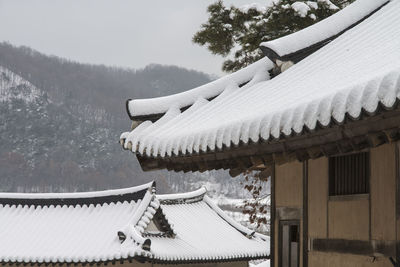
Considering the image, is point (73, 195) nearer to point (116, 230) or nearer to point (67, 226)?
point (67, 226)

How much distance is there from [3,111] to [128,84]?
26.1 meters

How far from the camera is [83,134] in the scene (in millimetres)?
104000

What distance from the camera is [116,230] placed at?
59.0 ft

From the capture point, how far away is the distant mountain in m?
93.1

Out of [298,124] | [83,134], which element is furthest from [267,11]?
[83,134]

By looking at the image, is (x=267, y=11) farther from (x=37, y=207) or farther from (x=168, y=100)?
(x=37, y=207)

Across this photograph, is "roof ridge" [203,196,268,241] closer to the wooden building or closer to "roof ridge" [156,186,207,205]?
"roof ridge" [156,186,207,205]

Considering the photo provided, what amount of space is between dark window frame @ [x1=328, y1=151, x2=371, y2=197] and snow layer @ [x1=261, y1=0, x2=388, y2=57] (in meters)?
1.17

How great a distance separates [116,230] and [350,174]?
13494 mm

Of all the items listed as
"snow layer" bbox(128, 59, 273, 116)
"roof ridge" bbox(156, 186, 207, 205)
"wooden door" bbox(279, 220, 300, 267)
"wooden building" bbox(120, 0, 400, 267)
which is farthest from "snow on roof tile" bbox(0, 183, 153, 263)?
"wooden building" bbox(120, 0, 400, 267)

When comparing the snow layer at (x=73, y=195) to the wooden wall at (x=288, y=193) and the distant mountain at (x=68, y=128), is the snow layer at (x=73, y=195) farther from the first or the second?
the distant mountain at (x=68, y=128)

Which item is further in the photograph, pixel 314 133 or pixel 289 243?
pixel 289 243

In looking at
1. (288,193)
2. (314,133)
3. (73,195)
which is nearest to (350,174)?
(288,193)

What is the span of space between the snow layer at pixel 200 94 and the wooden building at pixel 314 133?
11 mm
